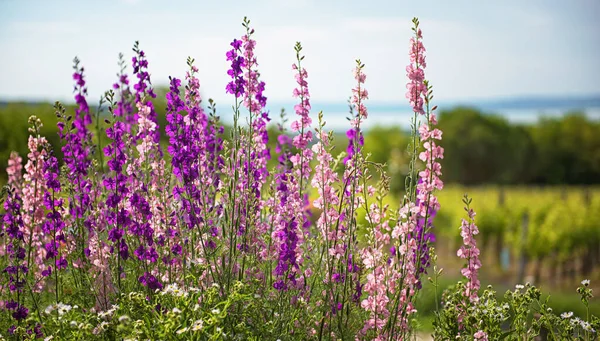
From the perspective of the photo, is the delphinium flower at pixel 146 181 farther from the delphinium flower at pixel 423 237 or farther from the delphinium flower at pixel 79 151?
the delphinium flower at pixel 423 237

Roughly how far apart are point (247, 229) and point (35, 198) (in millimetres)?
1359

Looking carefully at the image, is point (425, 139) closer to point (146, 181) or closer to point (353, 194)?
point (353, 194)

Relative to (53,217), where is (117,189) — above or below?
above

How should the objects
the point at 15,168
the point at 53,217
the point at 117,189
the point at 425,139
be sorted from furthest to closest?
the point at 15,168
the point at 53,217
the point at 117,189
the point at 425,139

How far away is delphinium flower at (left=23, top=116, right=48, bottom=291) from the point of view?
3.79 metres

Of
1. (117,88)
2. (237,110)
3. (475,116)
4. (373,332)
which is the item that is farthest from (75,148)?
(475,116)

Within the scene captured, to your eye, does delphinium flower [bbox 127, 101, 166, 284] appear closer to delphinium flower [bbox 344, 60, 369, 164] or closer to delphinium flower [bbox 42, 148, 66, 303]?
delphinium flower [bbox 42, 148, 66, 303]

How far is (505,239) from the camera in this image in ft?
55.6

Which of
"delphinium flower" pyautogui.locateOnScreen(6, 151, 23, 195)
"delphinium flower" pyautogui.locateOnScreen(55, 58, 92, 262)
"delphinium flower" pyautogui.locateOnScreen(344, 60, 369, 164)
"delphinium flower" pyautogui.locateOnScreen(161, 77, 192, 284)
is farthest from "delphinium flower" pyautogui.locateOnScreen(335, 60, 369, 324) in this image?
"delphinium flower" pyautogui.locateOnScreen(6, 151, 23, 195)

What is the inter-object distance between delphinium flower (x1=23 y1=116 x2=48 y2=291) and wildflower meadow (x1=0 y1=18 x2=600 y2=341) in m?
0.01

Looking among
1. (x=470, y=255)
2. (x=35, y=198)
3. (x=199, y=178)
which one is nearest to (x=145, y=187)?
(x=199, y=178)

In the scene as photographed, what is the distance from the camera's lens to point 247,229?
12.0 ft

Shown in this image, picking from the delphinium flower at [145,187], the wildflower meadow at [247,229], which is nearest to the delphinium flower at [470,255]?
the wildflower meadow at [247,229]

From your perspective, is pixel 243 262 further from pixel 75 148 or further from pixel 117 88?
pixel 117 88
